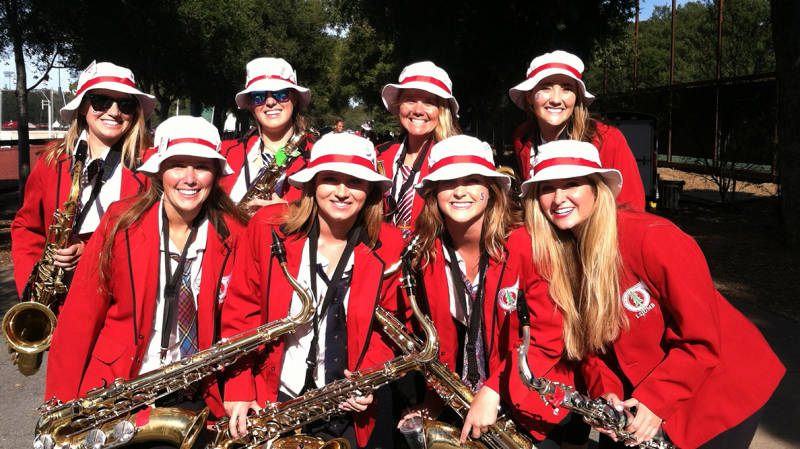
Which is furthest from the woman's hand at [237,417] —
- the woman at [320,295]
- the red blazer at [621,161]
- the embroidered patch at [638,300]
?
the red blazer at [621,161]

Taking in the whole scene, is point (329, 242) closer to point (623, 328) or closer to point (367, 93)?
point (623, 328)

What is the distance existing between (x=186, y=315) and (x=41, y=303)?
1269 millimetres

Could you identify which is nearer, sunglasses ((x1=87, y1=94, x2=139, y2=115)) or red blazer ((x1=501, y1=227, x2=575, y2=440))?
red blazer ((x1=501, y1=227, x2=575, y2=440))

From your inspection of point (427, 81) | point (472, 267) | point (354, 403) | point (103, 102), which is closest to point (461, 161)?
point (472, 267)

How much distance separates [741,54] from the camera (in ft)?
64.6

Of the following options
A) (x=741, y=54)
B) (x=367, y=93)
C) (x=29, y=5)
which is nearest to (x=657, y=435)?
(x=29, y=5)

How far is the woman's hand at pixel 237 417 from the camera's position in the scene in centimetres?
338

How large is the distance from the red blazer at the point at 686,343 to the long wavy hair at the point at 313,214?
143 centimetres

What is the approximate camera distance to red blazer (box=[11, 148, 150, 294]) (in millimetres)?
4230

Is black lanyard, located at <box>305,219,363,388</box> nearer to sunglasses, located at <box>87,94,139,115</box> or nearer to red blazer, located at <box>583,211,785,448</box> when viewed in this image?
red blazer, located at <box>583,211,785,448</box>

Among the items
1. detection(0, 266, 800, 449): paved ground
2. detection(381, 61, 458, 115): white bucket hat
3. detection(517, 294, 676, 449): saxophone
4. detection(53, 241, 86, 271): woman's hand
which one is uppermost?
detection(381, 61, 458, 115): white bucket hat

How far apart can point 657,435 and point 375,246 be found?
5.86 ft

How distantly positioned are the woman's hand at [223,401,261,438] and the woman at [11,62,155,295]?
1.65 m

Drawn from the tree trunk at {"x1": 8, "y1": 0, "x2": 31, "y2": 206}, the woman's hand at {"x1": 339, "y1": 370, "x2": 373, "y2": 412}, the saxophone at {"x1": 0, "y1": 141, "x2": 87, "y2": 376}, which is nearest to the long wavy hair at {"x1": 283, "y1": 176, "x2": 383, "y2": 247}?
the woman's hand at {"x1": 339, "y1": 370, "x2": 373, "y2": 412}
